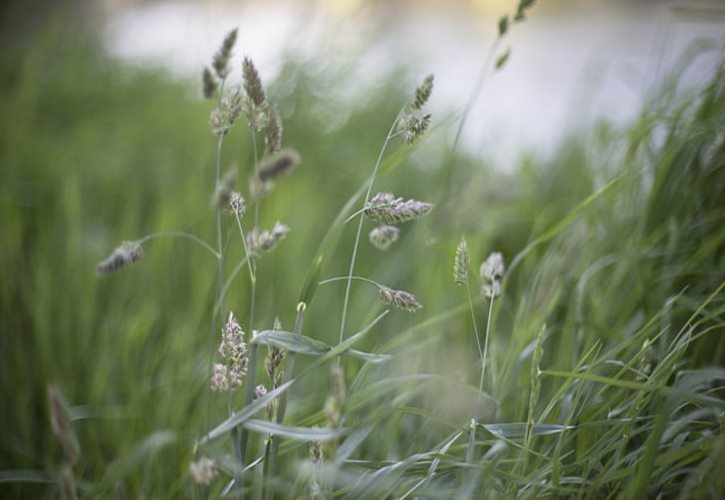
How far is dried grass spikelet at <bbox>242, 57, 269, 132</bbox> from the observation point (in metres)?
0.58

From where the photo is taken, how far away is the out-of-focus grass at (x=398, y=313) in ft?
2.18

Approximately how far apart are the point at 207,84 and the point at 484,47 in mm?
3730

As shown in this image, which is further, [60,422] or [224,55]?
[224,55]

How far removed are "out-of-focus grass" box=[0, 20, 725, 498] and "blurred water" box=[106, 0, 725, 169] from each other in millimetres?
141

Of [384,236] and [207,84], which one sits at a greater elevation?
[207,84]

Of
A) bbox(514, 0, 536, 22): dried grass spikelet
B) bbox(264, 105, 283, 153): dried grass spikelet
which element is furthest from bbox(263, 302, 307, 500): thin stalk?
bbox(514, 0, 536, 22): dried grass spikelet

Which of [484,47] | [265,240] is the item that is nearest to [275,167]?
[265,240]

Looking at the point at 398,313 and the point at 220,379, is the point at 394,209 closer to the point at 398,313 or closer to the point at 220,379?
the point at 220,379

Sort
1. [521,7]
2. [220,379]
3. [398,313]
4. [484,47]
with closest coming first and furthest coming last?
[220,379], [521,7], [398,313], [484,47]

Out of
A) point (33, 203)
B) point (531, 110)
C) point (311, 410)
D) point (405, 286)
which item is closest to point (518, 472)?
point (311, 410)

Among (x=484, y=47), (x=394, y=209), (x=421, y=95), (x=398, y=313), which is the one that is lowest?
(x=398, y=313)

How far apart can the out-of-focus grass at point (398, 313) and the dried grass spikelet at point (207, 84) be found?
0.23 meters

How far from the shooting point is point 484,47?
411 centimetres

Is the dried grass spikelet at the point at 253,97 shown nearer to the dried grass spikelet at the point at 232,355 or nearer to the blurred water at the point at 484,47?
the dried grass spikelet at the point at 232,355
